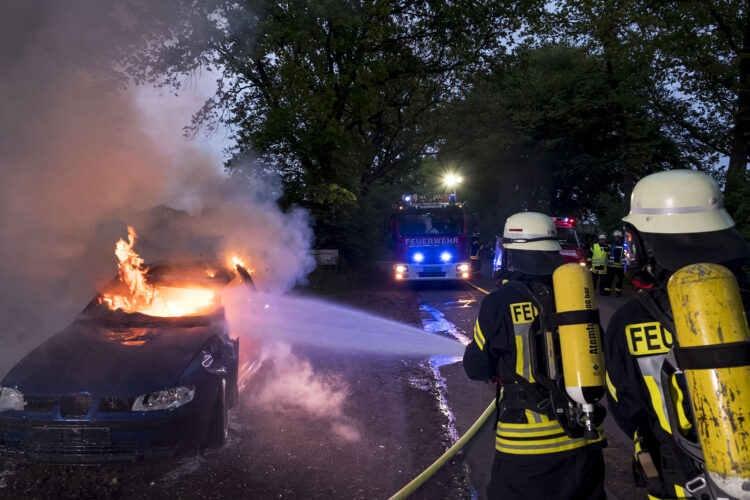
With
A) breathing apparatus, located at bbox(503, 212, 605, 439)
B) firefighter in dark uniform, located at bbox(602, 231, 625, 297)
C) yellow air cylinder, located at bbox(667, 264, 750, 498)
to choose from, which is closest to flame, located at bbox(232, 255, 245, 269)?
breathing apparatus, located at bbox(503, 212, 605, 439)

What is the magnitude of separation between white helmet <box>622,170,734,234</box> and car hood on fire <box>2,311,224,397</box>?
A: 3567 mm

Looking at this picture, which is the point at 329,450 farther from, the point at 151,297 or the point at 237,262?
the point at 237,262

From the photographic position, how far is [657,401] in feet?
5.01

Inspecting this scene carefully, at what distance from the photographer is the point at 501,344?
97.1 inches

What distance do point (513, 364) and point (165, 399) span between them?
2800 mm

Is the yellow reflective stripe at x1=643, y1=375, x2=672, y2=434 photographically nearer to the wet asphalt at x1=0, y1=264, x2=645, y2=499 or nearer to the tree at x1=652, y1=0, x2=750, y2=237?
the wet asphalt at x1=0, y1=264, x2=645, y2=499

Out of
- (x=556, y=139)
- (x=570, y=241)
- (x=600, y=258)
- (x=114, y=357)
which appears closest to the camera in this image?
(x=114, y=357)

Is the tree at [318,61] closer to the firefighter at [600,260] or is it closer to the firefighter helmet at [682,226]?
the firefighter at [600,260]

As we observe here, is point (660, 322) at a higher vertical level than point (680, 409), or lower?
higher

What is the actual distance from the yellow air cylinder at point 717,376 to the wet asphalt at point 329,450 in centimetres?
256

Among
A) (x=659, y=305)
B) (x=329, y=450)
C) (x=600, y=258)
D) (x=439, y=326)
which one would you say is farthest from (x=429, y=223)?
(x=659, y=305)

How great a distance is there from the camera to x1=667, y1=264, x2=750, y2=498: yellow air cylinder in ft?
3.98

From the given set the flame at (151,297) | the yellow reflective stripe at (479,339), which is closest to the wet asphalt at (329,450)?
the flame at (151,297)

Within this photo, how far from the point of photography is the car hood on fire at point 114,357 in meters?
3.97
